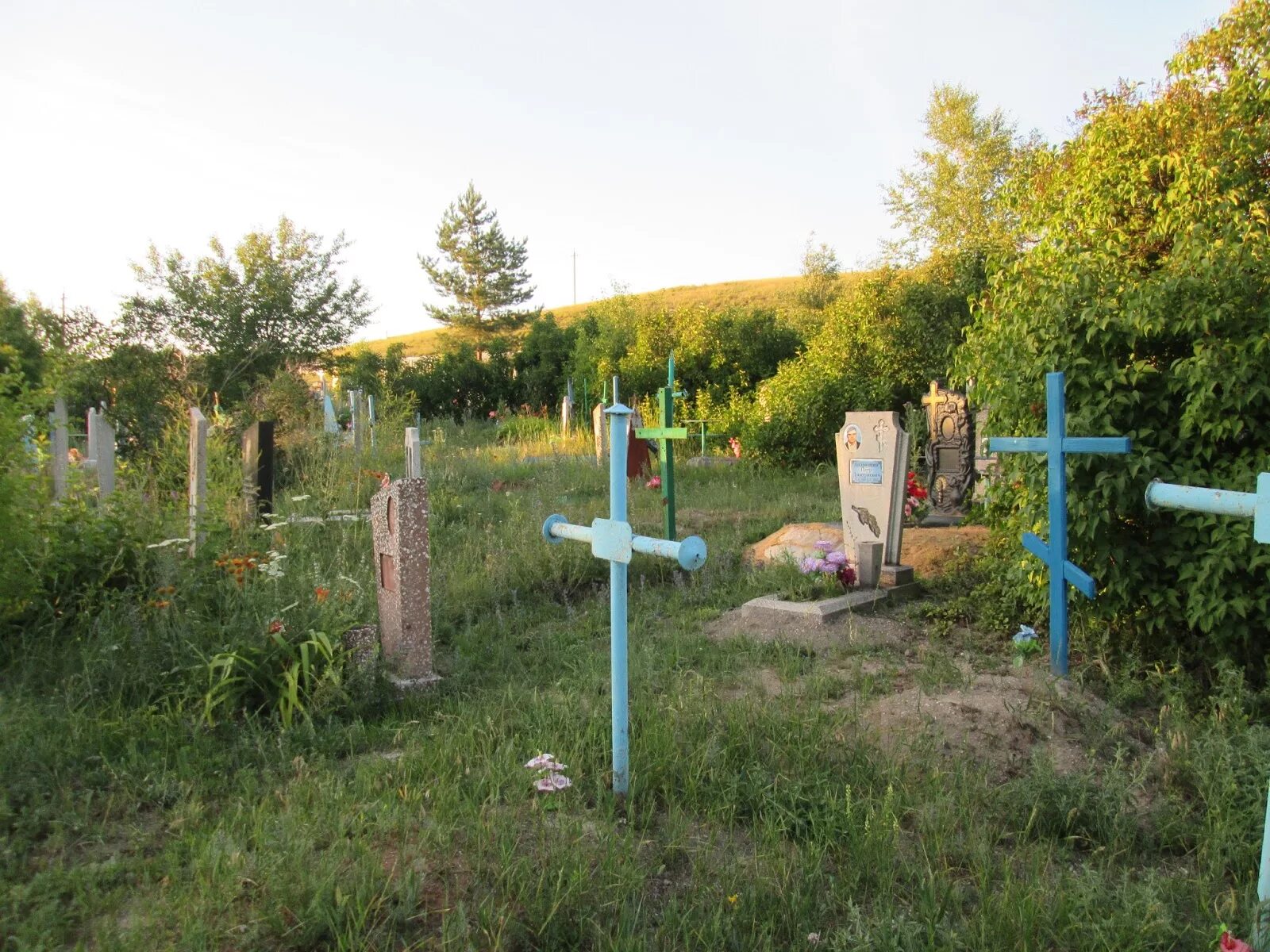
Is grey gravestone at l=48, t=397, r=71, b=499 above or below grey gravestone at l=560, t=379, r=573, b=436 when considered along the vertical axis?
below

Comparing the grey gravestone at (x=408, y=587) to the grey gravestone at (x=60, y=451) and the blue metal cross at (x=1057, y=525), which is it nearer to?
the blue metal cross at (x=1057, y=525)

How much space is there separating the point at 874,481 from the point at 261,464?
4.67m

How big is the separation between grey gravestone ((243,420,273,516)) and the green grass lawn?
1.85 meters

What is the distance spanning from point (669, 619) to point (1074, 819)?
304 centimetres

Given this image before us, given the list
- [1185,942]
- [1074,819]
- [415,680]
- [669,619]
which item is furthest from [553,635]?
[1185,942]

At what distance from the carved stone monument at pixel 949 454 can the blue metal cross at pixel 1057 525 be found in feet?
17.7

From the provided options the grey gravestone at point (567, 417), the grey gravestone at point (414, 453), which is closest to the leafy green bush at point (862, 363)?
the grey gravestone at point (567, 417)

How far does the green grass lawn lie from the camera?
7.51 ft

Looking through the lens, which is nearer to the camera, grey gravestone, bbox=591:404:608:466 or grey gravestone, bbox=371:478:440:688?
grey gravestone, bbox=371:478:440:688

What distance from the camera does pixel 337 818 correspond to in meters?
2.71

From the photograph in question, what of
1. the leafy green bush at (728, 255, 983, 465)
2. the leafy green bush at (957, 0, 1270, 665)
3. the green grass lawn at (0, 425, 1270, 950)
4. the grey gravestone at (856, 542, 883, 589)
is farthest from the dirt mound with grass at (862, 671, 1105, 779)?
the leafy green bush at (728, 255, 983, 465)

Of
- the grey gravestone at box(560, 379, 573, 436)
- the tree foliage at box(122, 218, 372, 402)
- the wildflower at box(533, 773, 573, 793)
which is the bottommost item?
the wildflower at box(533, 773, 573, 793)

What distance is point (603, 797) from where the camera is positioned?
2.98m

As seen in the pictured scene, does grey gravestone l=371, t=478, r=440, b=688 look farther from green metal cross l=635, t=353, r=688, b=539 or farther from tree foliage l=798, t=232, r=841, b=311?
tree foliage l=798, t=232, r=841, b=311
